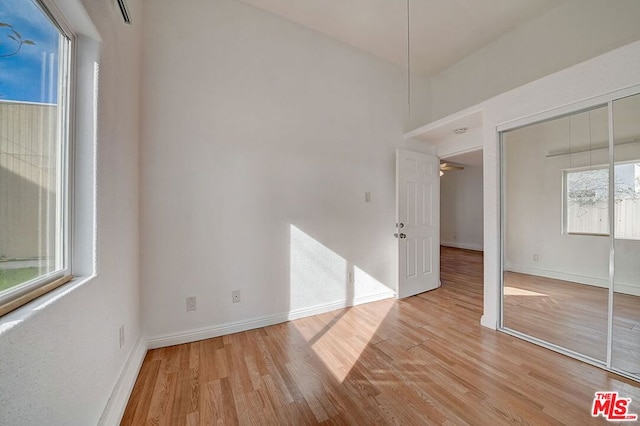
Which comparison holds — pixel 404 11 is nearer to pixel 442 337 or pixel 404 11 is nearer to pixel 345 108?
pixel 345 108

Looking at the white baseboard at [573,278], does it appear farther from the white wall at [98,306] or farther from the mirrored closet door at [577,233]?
the white wall at [98,306]

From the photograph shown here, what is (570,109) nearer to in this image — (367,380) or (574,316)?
(574,316)

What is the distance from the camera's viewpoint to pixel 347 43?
308 cm

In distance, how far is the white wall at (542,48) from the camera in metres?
2.36

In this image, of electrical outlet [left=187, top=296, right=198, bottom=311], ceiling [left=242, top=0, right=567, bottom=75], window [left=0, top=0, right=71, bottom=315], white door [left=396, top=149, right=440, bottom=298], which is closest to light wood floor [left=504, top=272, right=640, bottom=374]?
white door [left=396, top=149, right=440, bottom=298]

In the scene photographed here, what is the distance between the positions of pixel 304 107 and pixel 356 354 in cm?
257

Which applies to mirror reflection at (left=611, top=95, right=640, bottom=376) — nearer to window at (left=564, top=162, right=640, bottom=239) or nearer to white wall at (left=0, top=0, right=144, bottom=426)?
window at (left=564, top=162, right=640, bottom=239)

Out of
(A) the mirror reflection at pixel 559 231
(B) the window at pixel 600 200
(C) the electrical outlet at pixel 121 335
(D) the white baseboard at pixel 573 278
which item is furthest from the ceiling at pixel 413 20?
(C) the electrical outlet at pixel 121 335

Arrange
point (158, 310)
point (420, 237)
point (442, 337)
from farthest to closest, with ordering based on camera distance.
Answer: point (420, 237) < point (442, 337) < point (158, 310)

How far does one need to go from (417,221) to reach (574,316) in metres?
1.78

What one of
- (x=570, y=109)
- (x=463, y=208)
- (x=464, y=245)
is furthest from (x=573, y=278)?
(x=463, y=208)

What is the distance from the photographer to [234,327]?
7.74 feet

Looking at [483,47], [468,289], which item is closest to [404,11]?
[483,47]

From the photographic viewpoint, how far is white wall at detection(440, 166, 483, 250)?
7.07m
